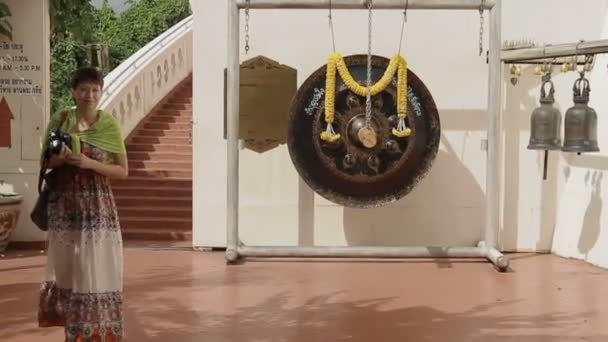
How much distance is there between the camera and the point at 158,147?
12.1m

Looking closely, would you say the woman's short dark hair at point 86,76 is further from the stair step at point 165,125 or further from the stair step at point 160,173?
the stair step at point 165,125

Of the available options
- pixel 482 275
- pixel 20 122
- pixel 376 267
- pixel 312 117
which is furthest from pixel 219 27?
pixel 482 275

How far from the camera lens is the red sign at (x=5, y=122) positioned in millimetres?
8828

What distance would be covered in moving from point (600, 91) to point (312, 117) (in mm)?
2857

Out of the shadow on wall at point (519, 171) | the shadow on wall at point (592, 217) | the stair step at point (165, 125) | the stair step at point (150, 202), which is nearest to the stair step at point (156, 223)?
the stair step at point (150, 202)

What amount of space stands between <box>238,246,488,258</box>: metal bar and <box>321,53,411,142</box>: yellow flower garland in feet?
3.43

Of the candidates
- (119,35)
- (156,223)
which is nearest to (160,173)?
(156,223)

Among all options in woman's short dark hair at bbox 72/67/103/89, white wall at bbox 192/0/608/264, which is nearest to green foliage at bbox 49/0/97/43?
white wall at bbox 192/0/608/264

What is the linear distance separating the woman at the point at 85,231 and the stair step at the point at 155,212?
5.87 metres

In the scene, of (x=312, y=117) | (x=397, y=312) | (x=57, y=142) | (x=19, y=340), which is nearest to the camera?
(x=57, y=142)

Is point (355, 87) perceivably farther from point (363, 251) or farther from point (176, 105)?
point (176, 105)

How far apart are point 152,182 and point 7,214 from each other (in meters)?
2.75

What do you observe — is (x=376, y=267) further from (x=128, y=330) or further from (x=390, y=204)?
(x=128, y=330)

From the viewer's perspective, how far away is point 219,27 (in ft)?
28.9
